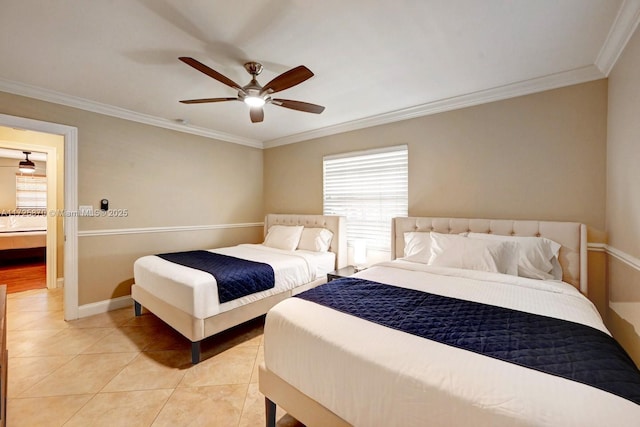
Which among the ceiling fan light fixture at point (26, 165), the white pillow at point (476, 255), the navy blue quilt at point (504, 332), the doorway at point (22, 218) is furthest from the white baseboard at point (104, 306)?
the ceiling fan light fixture at point (26, 165)

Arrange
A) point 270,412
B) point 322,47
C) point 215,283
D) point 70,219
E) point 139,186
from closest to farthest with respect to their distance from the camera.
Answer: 1. point 270,412
2. point 322,47
3. point 215,283
4. point 70,219
5. point 139,186

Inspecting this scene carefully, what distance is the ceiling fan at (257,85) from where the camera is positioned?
1.87m

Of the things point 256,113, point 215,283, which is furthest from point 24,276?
point 256,113

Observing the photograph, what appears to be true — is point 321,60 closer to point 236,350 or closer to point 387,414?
point 387,414

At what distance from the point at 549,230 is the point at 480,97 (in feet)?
4.98

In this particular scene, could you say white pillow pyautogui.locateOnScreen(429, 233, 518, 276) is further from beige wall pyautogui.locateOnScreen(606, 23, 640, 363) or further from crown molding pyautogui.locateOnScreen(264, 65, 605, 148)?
crown molding pyautogui.locateOnScreen(264, 65, 605, 148)

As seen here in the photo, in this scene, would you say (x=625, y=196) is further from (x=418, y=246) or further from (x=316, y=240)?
(x=316, y=240)

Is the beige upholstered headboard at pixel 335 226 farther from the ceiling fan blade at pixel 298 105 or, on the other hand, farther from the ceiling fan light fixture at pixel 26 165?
the ceiling fan light fixture at pixel 26 165

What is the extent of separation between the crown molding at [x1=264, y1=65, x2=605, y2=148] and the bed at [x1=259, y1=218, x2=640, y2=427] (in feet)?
4.45

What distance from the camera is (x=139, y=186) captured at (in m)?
3.63

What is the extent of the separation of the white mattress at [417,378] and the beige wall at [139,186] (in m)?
3.01

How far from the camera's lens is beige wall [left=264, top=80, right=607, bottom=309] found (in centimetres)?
239

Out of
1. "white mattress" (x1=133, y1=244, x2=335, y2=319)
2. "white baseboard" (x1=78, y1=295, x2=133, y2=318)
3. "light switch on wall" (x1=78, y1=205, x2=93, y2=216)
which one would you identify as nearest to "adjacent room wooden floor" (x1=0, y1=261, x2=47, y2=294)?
"white baseboard" (x1=78, y1=295, x2=133, y2=318)

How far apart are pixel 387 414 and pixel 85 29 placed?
2.96 m
